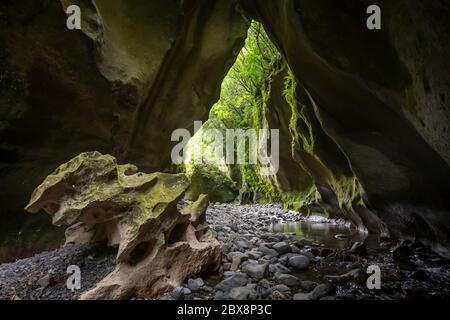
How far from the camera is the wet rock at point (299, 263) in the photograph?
3.95m

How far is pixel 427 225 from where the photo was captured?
5.02 m

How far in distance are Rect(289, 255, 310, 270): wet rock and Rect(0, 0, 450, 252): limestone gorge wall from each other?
93.4 inches

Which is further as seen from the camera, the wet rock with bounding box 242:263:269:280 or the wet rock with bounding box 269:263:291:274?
the wet rock with bounding box 269:263:291:274

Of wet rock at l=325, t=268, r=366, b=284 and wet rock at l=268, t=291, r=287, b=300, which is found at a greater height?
wet rock at l=268, t=291, r=287, b=300

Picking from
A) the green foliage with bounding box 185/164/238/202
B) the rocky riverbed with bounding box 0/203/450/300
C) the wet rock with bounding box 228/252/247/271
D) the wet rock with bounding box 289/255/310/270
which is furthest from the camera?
the green foliage with bounding box 185/164/238/202

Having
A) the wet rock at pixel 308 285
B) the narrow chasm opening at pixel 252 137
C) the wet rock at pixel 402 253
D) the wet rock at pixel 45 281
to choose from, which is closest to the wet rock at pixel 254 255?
the wet rock at pixel 308 285

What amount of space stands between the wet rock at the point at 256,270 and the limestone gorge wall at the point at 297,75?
2.77 meters

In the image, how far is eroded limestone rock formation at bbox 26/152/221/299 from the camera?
2.82m

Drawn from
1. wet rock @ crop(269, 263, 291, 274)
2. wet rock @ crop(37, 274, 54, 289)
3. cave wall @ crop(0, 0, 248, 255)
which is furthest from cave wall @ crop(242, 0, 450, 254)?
wet rock @ crop(37, 274, 54, 289)

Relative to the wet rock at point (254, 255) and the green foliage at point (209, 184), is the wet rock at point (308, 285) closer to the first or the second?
the wet rock at point (254, 255)

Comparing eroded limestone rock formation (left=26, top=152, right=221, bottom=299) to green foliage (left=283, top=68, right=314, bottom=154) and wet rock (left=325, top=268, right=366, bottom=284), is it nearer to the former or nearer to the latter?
wet rock (left=325, top=268, right=366, bottom=284)
